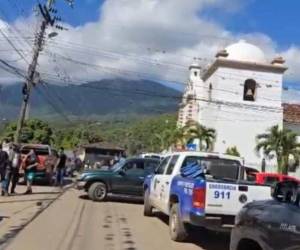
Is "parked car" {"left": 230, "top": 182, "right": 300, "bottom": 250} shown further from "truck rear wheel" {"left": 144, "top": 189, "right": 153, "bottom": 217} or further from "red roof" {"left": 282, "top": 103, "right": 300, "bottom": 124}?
"red roof" {"left": 282, "top": 103, "right": 300, "bottom": 124}

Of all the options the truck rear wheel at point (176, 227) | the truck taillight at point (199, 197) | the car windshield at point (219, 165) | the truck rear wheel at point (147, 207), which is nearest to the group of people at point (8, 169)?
the truck rear wheel at point (147, 207)

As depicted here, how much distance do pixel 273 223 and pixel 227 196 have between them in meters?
5.27

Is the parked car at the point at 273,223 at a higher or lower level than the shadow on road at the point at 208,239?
higher

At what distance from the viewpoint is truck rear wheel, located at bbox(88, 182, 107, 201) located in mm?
21109

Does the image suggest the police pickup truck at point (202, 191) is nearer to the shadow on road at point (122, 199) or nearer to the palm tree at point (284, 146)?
the shadow on road at point (122, 199)

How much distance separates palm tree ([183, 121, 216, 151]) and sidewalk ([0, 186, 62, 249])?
109 feet

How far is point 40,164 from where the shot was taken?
1086 inches

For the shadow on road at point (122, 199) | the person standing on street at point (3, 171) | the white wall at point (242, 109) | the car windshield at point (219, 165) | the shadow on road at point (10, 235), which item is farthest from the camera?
the white wall at point (242, 109)

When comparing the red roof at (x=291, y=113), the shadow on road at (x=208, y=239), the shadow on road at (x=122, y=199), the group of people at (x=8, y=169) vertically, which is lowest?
the shadow on road at (x=208, y=239)

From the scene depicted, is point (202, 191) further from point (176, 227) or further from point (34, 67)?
point (34, 67)

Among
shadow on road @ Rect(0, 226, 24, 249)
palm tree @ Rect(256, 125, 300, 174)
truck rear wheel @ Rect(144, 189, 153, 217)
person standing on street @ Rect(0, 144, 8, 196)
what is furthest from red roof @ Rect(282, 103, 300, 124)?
shadow on road @ Rect(0, 226, 24, 249)

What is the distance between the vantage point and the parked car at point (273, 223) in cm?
549

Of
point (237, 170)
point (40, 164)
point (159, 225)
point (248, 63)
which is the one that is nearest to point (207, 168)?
point (237, 170)

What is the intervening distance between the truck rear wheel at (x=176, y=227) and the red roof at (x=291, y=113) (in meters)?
49.6
